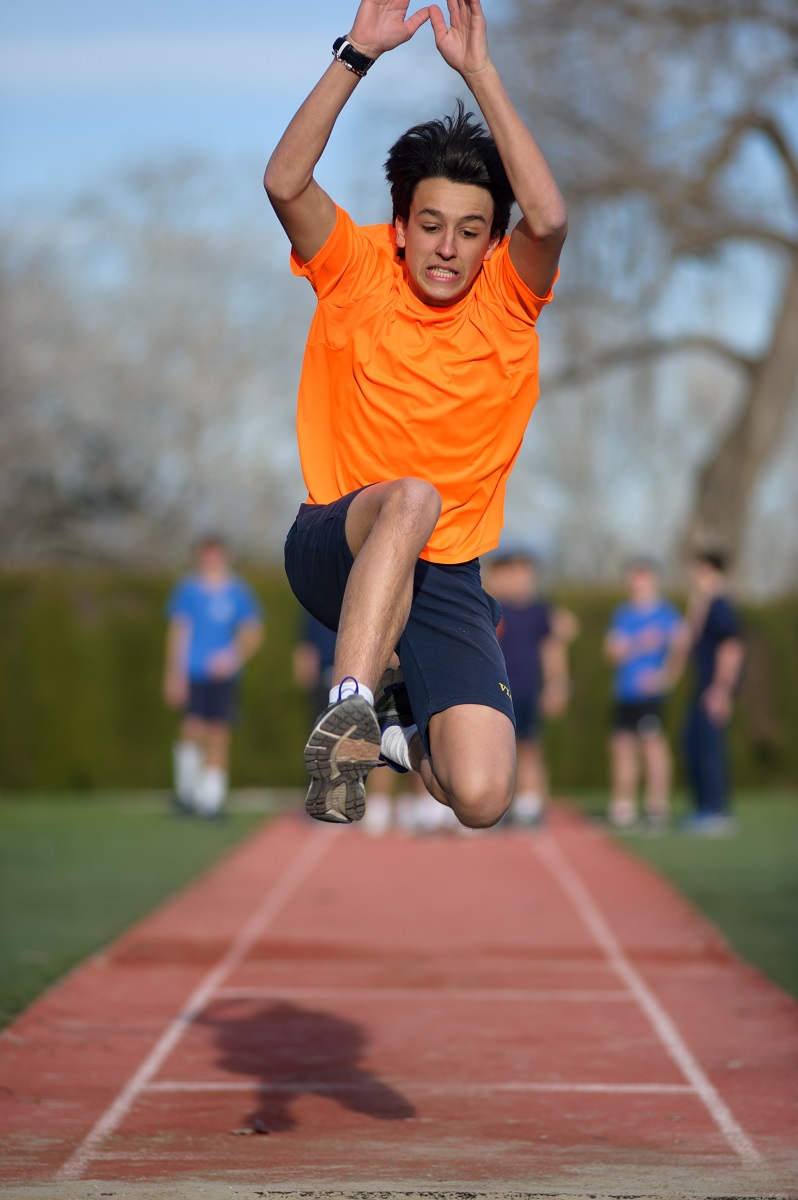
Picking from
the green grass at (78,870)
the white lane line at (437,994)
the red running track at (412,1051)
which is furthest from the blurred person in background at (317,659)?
the white lane line at (437,994)

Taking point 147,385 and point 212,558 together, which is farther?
point 147,385

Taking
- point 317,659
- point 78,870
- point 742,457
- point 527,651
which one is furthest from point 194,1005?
point 742,457

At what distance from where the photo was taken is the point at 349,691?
374 cm

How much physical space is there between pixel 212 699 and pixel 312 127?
32.6 ft

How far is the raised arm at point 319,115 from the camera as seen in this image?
3.99 meters

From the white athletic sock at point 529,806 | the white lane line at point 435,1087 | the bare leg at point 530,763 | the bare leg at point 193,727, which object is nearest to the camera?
the white lane line at point 435,1087

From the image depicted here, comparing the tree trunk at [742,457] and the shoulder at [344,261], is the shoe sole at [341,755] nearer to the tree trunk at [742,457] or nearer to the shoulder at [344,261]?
the shoulder at [344,261]

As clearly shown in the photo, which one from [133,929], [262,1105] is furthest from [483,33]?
[133,929]

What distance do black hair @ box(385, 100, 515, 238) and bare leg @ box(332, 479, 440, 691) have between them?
94cm

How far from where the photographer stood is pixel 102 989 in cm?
652

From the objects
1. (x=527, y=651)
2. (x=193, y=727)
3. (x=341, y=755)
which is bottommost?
(x=193, y=727)

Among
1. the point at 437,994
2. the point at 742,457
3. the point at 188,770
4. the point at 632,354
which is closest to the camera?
the point at 437,994

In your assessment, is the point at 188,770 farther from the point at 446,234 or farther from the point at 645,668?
the point at 446,234

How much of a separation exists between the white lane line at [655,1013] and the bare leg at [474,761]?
1.24 meters
